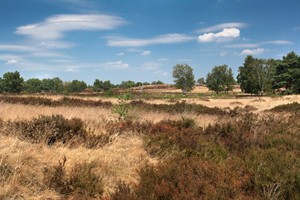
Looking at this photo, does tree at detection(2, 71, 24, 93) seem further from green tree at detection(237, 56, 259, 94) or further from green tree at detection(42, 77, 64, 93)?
green tree at detection(237, 56, 259, 94)

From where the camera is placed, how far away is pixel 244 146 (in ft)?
20.6

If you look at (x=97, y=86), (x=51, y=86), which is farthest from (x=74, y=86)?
(x=97, y=86)

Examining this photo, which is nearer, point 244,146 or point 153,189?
point 153,189

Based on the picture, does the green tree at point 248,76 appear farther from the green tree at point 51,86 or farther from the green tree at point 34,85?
the green tree at point 34,85

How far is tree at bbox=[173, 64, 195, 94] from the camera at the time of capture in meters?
100

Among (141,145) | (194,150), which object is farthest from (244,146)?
(141,145)

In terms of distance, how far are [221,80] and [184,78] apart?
19.3 m

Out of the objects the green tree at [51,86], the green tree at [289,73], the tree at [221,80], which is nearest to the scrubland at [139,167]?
the green tree at [289,73]

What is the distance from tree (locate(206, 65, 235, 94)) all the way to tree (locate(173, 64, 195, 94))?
14593 millimetres

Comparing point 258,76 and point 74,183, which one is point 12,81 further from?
point 74,183

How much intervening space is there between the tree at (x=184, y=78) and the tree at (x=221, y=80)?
14.6m

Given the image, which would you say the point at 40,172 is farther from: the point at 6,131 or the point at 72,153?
the point at 6,131

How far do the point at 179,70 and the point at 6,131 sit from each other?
3865 inches

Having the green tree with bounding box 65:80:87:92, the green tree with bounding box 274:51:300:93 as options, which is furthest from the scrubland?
the green tree with bounding box 65:80:87:92
